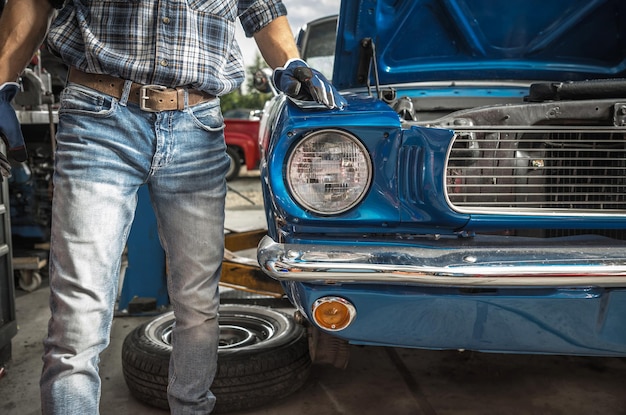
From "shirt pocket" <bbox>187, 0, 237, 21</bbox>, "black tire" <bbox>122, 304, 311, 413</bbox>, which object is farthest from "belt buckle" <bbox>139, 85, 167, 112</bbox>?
"black tire" <bbox>122, 304, 311, 413</bbox>

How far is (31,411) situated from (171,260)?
0.90 metres

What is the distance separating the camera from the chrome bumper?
161cm

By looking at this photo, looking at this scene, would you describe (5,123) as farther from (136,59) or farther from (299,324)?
(299,324)

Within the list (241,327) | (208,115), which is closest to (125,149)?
(208,115)

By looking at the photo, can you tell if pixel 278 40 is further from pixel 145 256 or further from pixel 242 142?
pixel 242 142

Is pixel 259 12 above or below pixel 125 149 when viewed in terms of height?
above

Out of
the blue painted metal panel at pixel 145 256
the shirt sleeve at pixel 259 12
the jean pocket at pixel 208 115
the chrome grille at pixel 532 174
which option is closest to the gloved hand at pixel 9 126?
the jean pocket at pixel 208 115

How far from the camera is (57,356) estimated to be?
4.86ft

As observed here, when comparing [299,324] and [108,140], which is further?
[299,324]

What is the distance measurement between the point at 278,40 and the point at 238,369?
109cm

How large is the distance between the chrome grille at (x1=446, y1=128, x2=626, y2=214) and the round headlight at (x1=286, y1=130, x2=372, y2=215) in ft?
0.81

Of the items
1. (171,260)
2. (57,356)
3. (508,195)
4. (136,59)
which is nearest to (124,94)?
(136,59)

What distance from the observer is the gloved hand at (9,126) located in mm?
1590

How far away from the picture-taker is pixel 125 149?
1554 mm
